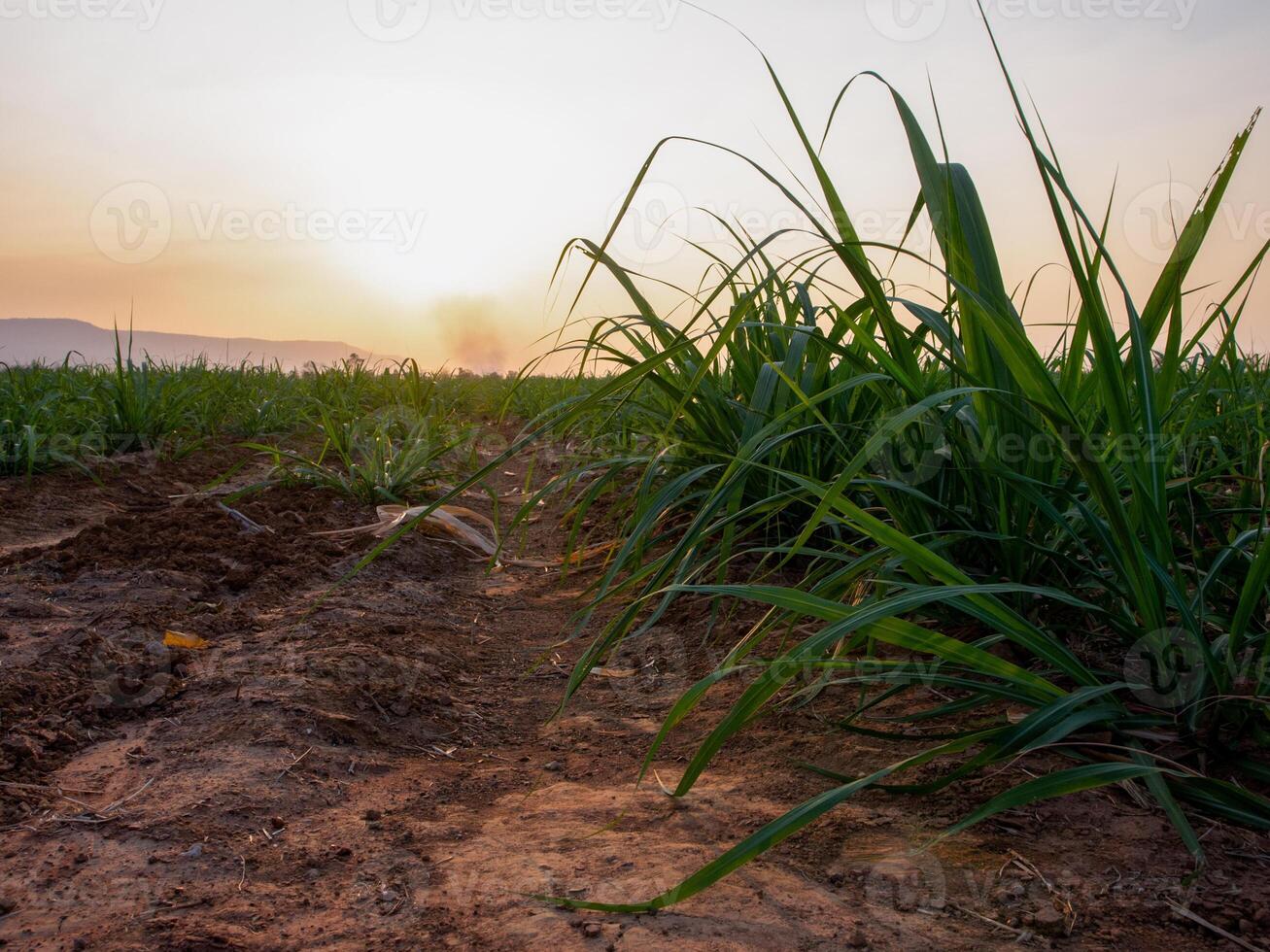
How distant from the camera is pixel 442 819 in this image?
3.76ft

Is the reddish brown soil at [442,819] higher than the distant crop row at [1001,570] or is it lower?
lower

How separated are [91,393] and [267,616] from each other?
317 cm

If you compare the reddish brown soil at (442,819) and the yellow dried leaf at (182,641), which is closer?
the reddish brown soil at (442,819)

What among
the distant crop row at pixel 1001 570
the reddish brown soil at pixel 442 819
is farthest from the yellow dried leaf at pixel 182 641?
the distant crop row at pixel 1001 570

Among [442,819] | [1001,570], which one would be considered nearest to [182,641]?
[442,819]

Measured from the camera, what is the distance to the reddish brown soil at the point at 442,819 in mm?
865

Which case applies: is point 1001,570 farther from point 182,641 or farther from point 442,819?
point 182,641

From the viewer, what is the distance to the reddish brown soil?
87 cm

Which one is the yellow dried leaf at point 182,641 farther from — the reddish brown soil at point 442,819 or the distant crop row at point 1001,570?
the distant crop row at point 1001,570

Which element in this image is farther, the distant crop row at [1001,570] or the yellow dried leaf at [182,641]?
the yellow dried leaf at [182,641]

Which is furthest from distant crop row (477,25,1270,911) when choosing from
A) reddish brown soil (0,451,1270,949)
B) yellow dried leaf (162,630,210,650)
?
yellow dried leaf (162,630,210,650)

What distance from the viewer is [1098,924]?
2.76ft

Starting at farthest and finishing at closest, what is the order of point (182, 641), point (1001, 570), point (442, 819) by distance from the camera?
1. point (182, 641)
2. point (1001, 570)
3. point (442, 819)

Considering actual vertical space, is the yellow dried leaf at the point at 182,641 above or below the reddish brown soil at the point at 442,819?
above
